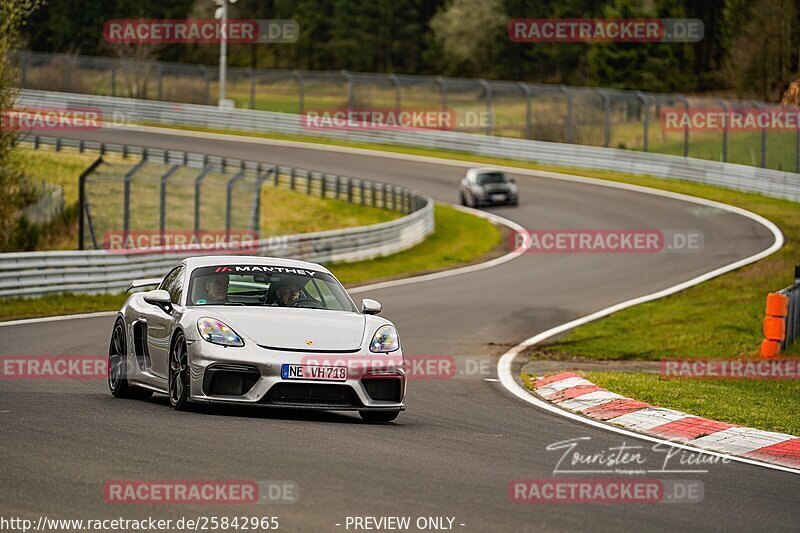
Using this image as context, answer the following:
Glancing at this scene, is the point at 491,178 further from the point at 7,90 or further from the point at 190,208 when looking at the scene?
the point at 7,90

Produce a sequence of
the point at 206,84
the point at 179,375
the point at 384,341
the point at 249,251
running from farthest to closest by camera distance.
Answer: the point at 206,84
the point at 249,251
the point at 384,341
the point at 179,375

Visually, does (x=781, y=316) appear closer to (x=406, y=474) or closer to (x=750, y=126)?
(x=406, y=474)

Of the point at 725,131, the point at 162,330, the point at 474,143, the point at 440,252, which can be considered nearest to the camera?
the point at 162,330

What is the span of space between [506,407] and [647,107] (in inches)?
1503

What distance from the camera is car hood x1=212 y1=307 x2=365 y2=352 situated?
9.66 metres

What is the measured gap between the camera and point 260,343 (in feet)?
31.6

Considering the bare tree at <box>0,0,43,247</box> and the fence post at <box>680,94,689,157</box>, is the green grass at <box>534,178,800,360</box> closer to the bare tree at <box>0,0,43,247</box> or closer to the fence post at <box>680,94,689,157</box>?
the bare tree at <box>0,0,43,247</box>

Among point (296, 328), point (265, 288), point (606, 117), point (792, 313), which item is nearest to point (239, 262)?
point (265, 288)

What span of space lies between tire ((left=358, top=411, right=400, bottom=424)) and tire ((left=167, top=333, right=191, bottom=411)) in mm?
1393

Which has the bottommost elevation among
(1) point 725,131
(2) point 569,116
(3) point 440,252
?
(3) point 440,252

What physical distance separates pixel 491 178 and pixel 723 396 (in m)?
30.2

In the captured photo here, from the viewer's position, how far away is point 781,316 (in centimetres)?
1728

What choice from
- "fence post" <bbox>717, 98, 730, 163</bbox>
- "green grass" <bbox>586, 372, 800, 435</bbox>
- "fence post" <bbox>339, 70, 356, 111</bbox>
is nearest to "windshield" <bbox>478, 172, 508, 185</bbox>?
"fence post" <bbox>717, 98, 730, 163</bbox>

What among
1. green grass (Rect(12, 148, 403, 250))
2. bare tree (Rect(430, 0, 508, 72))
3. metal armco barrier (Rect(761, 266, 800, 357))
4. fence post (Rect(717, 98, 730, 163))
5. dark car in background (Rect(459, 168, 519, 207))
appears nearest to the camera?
metal armco barrier (Rect(761, 266, 800, 357))
